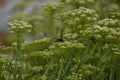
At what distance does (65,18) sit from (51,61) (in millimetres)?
235

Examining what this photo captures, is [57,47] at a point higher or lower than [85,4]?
lower

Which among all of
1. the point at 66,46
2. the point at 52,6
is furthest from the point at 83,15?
the point at 52,6

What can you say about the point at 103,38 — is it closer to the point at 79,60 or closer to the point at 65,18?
the point at 79,60

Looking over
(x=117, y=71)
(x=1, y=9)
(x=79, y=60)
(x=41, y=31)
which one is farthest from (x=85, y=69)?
(x=1, y=9)

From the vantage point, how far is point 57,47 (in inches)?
67.0

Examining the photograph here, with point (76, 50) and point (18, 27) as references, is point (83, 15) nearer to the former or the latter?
point (76, 50)

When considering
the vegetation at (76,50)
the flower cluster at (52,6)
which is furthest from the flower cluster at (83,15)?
the flower cluster at (52,6)

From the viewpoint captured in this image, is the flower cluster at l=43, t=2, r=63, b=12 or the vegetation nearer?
the vegetation

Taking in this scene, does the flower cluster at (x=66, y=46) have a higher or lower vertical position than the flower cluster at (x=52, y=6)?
lower

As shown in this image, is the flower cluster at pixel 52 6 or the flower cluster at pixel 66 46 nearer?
the flower cluster at pixel 66 46

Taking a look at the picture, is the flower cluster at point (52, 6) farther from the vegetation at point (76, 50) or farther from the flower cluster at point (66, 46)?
the flower cluster at point (66, 46)

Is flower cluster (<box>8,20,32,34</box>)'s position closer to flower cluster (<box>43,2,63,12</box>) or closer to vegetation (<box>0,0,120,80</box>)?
vegetation (<box>0,0,120,80</box>)

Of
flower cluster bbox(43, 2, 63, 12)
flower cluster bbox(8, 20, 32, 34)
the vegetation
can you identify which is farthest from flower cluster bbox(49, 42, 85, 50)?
flower cluster bbox(43, 2, 63, 12)

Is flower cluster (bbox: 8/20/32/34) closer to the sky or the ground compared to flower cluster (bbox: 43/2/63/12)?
closer to the ground
